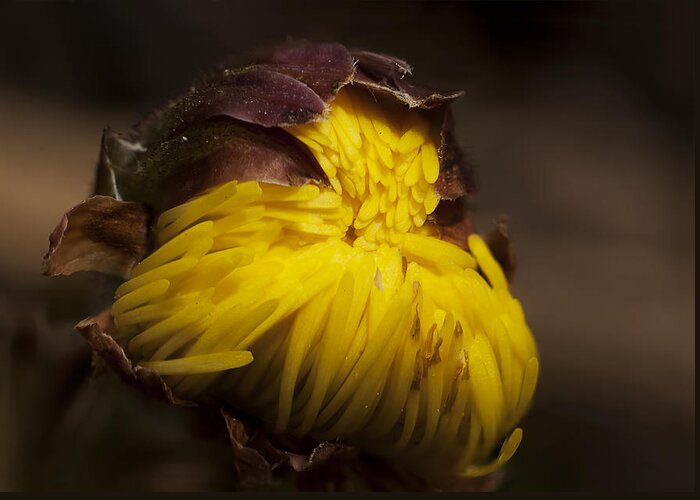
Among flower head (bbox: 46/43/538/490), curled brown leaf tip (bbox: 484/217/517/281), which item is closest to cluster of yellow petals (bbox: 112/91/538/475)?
flower head (bbox: 46/43/538/490)

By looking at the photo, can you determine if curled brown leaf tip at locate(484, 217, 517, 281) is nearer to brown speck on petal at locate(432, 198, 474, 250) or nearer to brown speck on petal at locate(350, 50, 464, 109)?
brown speck on petal at locate(432, 198, 474, 250)

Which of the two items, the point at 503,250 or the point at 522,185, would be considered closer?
the point at 503,250

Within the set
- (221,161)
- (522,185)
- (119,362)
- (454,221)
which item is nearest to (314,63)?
(221,161)

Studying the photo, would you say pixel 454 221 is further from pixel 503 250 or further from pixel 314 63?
pixel 314 63

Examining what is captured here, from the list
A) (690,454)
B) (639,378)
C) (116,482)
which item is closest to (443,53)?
(639,378)

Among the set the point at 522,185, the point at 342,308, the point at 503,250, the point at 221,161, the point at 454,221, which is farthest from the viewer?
the point at 522,185

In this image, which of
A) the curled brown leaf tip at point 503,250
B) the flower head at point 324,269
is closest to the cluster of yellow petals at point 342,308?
the flower head at point 324,269

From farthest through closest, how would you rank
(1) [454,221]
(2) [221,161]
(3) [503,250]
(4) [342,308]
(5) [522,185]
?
(5) [522,185]
(3) [503,250]
(1) [454,221]
(2) [221,161]
(4) [342,308]

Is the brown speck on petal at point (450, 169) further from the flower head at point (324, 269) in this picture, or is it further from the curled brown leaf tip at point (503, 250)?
the curled brown leaf tip at point (503, 250)
